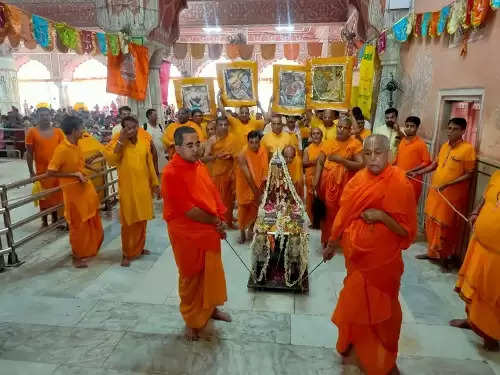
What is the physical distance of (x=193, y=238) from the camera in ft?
9.11

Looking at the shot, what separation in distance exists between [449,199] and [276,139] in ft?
7.70

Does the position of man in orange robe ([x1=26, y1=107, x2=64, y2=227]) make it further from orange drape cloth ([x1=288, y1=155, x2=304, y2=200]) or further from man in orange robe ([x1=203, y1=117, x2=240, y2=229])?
orange drape cloth ([x1=288, y1=155, x2=304, y2=200])

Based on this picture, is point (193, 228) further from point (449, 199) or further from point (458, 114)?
point (458, 114)

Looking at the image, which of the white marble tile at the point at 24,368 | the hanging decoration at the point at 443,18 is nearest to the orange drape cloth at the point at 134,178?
the white marble tile at the point at 24,368

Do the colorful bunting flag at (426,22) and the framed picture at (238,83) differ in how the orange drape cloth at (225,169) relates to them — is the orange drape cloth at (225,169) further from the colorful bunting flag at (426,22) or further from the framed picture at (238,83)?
the colorful bunting flag at (426,22)

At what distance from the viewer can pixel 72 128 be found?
417 cm

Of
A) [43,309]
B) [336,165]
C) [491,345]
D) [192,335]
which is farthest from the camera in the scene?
[336,165]

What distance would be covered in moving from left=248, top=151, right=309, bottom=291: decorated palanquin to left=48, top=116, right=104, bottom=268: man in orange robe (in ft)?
6.72

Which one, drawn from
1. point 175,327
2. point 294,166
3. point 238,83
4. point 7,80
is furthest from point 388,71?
point 7,80

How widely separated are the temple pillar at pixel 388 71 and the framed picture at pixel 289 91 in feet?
8.01

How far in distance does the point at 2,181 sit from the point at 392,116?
849 centimetres

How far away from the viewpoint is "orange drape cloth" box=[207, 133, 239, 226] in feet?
18.3

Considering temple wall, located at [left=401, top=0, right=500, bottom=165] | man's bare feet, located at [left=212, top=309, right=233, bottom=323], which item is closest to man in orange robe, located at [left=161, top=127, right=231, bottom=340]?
man's bare feet, located at [left=212, top=309, right=233, bottom=323]

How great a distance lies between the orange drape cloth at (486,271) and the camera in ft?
8.96
